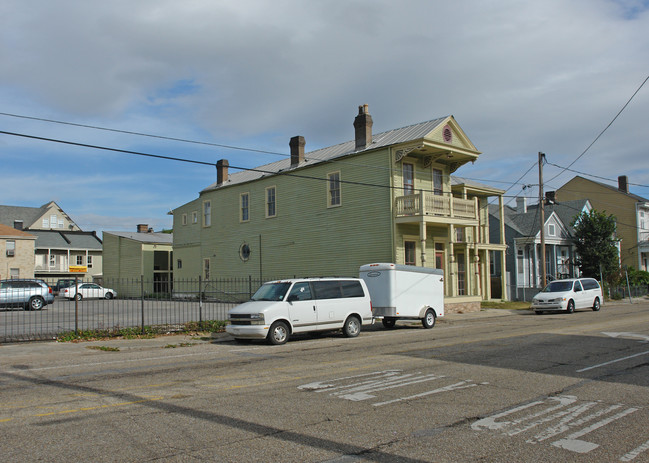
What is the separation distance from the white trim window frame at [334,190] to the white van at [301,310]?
1266 cm

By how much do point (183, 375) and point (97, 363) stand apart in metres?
2.95

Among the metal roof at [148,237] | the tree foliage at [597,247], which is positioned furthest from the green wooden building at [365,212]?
the metal roof at [148,237]

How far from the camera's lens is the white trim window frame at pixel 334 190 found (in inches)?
1140

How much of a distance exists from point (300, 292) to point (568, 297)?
17231 mm

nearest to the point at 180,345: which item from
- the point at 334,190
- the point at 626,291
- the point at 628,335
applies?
the point at 628,335

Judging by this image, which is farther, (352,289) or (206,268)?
(206,268)

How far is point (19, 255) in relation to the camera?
50188mm

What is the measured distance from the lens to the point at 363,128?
28812 millimetres

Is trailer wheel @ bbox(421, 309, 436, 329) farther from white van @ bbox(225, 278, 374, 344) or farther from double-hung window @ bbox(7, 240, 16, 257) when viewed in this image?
double-hung window @ bbox(7, 240, 16, 257)

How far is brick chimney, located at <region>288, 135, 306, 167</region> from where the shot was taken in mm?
32500

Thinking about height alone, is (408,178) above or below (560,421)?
above

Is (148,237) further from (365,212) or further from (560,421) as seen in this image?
(560,421)

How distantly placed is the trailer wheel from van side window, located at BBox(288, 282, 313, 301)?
18.8 ft

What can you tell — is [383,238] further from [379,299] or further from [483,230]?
[483,230]
